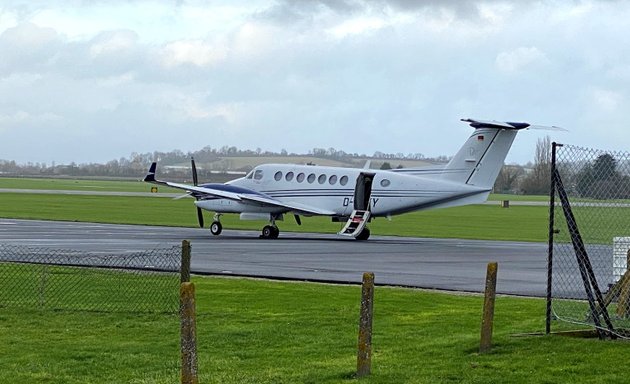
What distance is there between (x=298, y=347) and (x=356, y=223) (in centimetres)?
3116

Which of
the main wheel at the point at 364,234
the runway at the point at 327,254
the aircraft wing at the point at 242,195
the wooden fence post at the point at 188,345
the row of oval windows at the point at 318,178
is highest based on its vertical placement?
the row of oval windows at the point at 318,178

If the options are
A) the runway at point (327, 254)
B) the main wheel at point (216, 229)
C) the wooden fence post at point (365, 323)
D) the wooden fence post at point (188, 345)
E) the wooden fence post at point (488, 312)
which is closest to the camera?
the wooden fence post at point (188, 345)

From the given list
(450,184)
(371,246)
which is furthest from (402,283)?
(450,184)

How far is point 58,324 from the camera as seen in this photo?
16.5 m

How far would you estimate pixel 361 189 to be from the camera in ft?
151

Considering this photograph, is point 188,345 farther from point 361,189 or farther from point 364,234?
point 361,189

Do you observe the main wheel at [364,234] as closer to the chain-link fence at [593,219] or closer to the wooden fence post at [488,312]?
the chain-link fence at [593,219]

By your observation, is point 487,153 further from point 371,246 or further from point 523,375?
point 523,375

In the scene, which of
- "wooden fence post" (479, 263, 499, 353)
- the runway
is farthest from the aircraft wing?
"wooden fence post" (479, 263, 499, 353)

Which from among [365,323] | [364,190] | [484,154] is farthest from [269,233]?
[365,323]

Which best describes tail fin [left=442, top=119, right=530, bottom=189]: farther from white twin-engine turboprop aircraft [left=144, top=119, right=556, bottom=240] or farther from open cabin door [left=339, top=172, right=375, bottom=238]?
open cabin door [left=339, top=172, right=375, bottom=238]

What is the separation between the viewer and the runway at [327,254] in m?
26.1

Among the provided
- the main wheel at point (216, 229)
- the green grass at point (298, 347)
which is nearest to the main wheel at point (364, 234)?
the main wheel at point (216, 229)

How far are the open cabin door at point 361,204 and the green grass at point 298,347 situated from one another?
25736 millimetres
